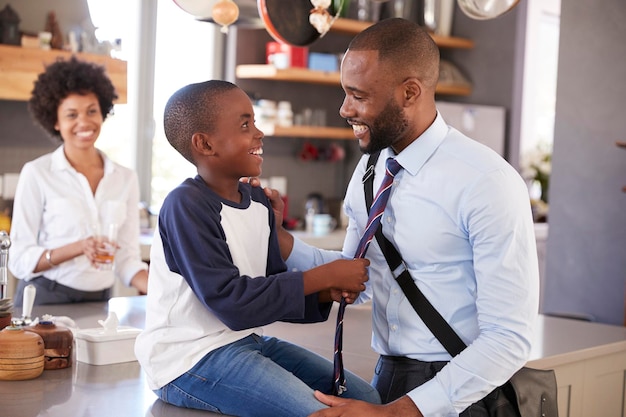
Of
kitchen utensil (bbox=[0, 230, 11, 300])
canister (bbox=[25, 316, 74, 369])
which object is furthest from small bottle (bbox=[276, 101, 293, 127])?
Result: canister (bbox=[25, 316, 74, 369])

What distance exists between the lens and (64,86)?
12.0ft

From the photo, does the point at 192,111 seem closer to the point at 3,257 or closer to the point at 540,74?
the point at 3,257

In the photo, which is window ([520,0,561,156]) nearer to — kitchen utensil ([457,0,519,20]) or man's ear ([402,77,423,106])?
kitchen utensil ([457,0,519,20])

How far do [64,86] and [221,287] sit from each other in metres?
2.21

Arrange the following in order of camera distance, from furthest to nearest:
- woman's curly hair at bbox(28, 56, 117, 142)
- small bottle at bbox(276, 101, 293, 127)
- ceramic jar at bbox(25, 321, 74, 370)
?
small bottle at bbox(276, 101, 293, 127) → woman's curly hair at bbox(28, 56, 117, 142) → ceramic jar at bbox(25, 321, 74, 370)

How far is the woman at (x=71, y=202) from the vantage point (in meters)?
3.32

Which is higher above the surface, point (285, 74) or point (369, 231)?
point (285, 74)

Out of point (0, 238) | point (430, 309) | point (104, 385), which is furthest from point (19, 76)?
point (430, 309)

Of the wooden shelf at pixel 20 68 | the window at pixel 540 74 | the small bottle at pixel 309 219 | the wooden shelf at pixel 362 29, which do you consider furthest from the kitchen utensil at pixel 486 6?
the window at pixel 540 74

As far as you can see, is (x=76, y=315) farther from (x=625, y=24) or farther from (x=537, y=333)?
(x=625, y=24)

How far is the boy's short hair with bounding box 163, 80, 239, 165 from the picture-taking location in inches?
74.6

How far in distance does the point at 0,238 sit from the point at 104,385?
0.45 meters

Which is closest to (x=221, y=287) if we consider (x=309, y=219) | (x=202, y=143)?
(x=202, y=143)

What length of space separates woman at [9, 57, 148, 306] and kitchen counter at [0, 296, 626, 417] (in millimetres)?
374
